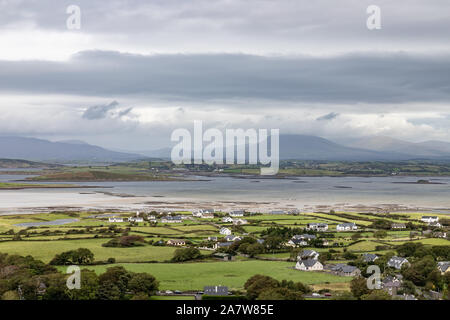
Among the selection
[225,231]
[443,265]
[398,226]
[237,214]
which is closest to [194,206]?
[237,214]

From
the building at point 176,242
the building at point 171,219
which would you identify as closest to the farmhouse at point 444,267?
the building at point 176,242

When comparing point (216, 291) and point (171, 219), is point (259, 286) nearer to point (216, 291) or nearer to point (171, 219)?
point (216, 291)

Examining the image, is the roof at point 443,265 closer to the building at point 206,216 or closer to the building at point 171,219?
the building at point 171,219

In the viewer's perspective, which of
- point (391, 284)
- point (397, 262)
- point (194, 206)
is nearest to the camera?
point (391, 284)

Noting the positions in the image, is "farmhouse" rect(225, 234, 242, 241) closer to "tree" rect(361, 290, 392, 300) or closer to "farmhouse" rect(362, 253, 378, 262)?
"farmhouse" rect(362, 253, 378, 262)

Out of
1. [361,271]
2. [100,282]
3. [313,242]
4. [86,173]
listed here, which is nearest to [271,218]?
[313,242]
